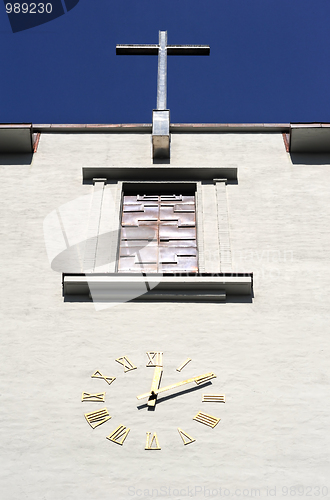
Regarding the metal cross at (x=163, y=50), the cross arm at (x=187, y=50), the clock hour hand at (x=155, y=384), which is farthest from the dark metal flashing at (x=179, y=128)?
the clock hour hand at (x=155, y=384)

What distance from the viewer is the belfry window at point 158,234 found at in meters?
10.7

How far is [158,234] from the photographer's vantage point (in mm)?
11211

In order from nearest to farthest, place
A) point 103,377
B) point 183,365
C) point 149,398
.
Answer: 1. point 149,398
2. point 103,377
3. point 183,365

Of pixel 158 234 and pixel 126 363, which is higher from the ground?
pixel 158 234

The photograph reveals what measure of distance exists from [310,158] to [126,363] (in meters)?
5.05

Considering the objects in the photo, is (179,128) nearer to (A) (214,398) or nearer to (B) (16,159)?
(B) (16,159)

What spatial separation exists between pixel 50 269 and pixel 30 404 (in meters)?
2.25

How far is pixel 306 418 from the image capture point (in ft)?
27.5

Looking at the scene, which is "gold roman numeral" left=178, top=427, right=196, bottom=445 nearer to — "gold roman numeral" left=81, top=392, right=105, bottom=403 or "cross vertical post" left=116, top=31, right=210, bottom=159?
"gold roman numeral" left=81, top=392, right=105, bottom=403

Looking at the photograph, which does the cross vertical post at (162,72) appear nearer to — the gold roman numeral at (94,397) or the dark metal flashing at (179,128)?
the dark metal flashing at (179,128)

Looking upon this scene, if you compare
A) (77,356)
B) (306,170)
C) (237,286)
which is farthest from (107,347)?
(306,170)

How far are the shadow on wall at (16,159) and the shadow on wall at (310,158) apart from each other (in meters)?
4.20

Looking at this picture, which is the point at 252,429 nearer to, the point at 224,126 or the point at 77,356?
the point at 77,356

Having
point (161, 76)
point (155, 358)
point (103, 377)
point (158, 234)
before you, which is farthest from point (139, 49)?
point (103, 377)
